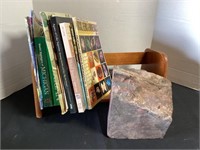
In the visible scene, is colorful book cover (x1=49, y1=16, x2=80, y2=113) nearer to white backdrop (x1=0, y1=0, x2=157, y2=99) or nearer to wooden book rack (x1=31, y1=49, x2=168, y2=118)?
wooden book rack (x1=31, y1=49, x2=168, y2=118)

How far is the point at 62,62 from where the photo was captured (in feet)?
1.98

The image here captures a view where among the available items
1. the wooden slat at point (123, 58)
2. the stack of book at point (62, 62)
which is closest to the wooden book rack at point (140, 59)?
the wooden slat at point (123, 58)

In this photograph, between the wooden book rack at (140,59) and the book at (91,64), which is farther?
the wooden book rack at (140,59)

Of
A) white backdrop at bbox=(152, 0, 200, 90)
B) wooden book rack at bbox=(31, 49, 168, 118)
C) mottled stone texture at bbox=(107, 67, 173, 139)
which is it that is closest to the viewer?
mottled stone texture at bbox=(107, 67, 173, 139)

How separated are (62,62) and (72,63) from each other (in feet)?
0.10

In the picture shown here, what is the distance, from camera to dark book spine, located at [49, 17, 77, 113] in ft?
1.92

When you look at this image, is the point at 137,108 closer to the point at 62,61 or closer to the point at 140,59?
the point at 62,61

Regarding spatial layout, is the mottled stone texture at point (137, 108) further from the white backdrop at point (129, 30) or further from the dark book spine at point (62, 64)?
the white backdrop at point (129, 30)

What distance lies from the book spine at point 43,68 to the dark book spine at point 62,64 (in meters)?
0.07

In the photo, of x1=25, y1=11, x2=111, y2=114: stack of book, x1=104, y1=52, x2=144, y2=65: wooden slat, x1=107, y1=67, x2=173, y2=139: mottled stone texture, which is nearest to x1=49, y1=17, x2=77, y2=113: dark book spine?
x1=25, y1=11, x2=111, y2=114: stack of book

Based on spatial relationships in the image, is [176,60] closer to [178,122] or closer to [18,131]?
[178,122]

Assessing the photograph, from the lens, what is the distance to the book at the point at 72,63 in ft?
1.94

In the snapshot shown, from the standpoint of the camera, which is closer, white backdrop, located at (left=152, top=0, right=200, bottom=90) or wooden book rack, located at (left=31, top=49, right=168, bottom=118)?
wooden book rack, located at (left=31, top=49, right=168, bottom=118)

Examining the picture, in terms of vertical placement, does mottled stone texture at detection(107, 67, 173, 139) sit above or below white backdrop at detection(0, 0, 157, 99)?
below
